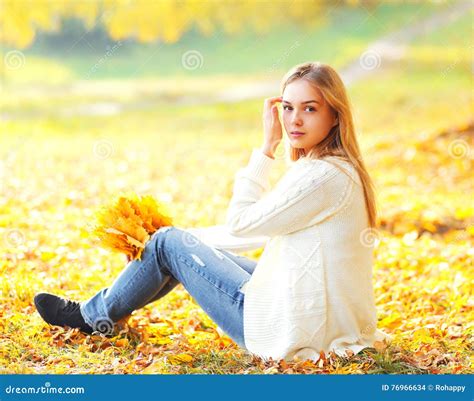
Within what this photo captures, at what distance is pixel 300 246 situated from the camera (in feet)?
7.82

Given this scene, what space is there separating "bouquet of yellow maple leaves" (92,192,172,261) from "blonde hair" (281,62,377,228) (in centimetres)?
62

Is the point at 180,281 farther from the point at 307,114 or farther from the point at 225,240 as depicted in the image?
the point at 307,114

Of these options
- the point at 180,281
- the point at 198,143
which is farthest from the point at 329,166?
the point at 198,143

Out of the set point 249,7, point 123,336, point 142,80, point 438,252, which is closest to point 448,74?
point 249,7

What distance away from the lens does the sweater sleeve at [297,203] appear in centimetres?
233

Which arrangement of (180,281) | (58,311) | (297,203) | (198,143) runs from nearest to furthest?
(297,203) < (180,281) < (58,311) < (198,143)

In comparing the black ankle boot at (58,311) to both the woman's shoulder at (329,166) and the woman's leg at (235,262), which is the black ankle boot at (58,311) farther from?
the woman's shoulder at (329,166)

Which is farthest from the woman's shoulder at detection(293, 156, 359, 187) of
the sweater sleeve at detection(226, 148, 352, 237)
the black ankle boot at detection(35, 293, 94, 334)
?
the black ankle boot at detection(35, 293, 94, 334)

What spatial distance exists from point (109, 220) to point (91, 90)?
788 centimetres

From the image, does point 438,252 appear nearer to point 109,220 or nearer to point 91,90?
point 109,220

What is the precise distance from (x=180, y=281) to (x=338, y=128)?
74 cm

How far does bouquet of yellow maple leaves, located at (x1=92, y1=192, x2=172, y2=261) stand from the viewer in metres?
2.63

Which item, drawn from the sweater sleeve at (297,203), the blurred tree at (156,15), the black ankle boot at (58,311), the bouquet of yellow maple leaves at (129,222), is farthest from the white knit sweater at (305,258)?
the blurred tree at (156,15)

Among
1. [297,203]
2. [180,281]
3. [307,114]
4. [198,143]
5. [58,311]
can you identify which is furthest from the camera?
[198,143]
